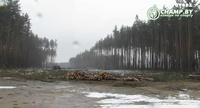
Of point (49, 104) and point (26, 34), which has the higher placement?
point (26, 34)

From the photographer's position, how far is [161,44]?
78938 mm

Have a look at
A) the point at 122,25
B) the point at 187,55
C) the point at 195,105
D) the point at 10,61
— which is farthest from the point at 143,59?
the point at 195,105

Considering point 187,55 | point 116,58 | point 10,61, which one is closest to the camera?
point 187,55

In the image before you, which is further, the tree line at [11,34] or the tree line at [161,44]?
the tree line at [11,34]

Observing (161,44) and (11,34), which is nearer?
(161,44)

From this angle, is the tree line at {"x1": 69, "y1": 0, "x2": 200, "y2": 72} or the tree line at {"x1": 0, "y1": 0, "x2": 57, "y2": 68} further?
the tree line at {"x1": 0, "y1": 0, "x2": 57, "y2": 68}

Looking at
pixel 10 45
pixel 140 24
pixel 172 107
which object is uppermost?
pixel 140 24

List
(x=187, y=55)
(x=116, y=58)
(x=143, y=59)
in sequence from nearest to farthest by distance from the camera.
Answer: (x=187, y=55) → (x=143, y=59) → (x=116, y=58)

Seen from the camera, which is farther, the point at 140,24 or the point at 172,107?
the point at 140,24

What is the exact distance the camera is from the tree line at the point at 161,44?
2316 inches

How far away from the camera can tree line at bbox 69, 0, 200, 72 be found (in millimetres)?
58838

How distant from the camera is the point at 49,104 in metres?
11.7

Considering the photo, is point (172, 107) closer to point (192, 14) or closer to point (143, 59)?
point (192, 14)

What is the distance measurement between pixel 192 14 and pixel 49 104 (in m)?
51.3
